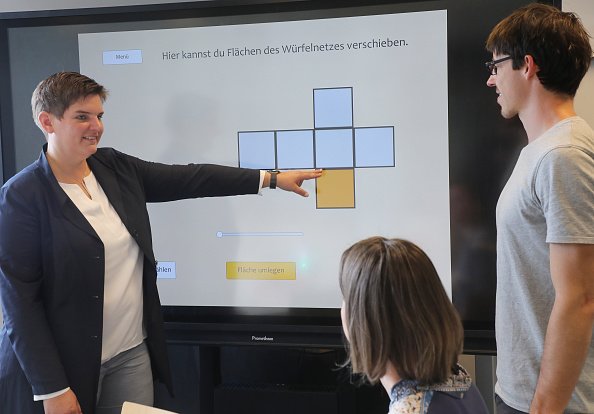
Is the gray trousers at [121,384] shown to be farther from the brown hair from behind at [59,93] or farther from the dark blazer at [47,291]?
the brown hair from behind at [59,93]

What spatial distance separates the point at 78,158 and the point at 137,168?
27cm

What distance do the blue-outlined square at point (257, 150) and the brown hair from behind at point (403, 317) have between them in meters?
1.19

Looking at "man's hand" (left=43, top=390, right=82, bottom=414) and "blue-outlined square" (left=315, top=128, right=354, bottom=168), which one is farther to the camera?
"blue-outlined square" (left=315, top=128, right=354, bottom=168)

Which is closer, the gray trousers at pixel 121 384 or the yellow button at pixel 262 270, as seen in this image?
the gray trousers at pixel 121 384

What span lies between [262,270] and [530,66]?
1.27 m

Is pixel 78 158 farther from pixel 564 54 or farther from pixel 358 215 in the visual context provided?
pixel 564 54

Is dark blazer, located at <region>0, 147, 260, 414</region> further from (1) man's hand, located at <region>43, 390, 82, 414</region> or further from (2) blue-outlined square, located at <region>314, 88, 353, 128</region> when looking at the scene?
(2) blue-outlined square, located at <region>314, 88, 353, 128</region>

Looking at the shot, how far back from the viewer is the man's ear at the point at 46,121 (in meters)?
1.86

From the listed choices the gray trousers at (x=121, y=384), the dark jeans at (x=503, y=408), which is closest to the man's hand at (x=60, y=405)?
the gray trousers at (x=121, y=384)

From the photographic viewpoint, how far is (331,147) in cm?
228

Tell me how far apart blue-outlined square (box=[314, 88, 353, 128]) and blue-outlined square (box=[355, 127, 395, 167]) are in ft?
0.22

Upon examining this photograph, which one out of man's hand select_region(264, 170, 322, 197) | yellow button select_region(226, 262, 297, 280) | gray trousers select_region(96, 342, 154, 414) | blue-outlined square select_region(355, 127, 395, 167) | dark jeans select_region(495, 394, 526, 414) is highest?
blue-outlined square select_region(355, 127, 395, 167)

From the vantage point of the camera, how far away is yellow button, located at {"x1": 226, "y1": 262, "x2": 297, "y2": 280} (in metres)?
2.34

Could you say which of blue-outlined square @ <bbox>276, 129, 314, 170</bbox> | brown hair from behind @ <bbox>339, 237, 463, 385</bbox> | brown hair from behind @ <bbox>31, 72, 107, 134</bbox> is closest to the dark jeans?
brown hair from behind @ <bbox>339, 237, 463, 385</bbox>
